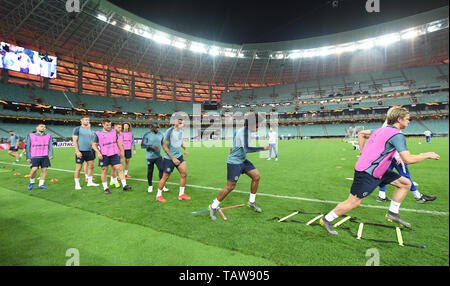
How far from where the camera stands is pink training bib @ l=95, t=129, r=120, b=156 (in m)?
6.88

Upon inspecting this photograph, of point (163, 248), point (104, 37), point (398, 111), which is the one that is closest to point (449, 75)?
point (398, 111)

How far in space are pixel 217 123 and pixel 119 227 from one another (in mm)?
58089

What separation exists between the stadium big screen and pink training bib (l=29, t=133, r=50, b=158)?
35447mm

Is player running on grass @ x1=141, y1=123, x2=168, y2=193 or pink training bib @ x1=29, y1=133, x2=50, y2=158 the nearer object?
player running on grass @ x1=141, y1=123, x2=168, y2=193

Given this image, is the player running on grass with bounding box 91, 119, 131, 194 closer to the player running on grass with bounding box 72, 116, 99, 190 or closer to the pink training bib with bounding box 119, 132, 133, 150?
the player running on grass with bounding box 72, 116, 99, 190

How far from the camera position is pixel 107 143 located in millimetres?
6938

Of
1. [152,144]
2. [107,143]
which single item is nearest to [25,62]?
[107,143]

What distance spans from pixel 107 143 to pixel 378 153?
7.41 meters

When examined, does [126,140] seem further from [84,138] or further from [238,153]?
[238,153]

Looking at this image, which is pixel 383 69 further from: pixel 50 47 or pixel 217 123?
pixel 50 47

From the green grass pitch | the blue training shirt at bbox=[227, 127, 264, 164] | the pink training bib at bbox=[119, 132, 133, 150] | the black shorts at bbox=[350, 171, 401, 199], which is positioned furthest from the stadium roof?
the blue training shirt at bbox=[227, 127, 264, 164]

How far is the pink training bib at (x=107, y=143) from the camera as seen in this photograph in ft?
22.6

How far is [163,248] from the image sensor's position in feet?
11.2
